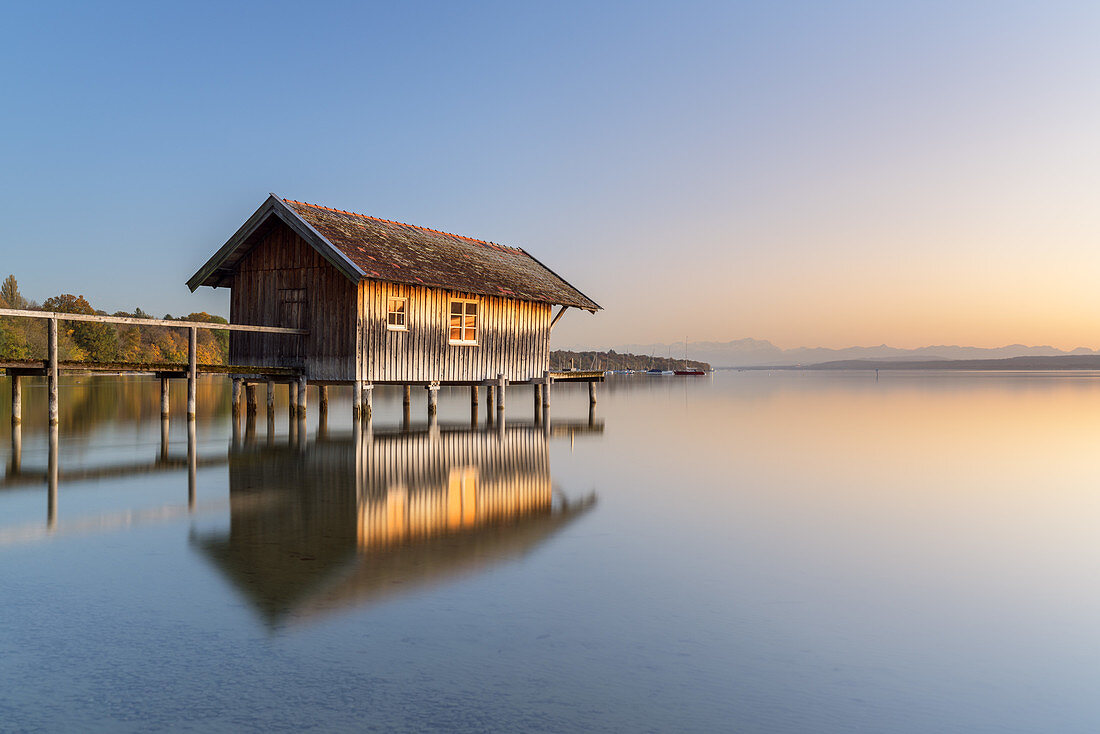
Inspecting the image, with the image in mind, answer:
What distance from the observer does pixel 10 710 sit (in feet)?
15.5

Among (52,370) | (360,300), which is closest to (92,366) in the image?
(52,370)

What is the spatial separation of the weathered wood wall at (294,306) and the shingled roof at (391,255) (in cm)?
67

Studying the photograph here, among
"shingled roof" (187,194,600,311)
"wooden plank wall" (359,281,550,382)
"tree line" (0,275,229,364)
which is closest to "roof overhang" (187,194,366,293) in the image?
"shingled roof" (187,194,600,311)

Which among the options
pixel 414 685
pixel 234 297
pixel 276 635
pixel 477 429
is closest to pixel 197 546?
pixel 276 635

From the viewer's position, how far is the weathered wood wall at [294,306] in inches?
1001

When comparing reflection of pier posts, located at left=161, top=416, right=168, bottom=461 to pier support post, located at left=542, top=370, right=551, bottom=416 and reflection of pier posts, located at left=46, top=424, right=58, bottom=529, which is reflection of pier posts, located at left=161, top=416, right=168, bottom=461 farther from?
pier support post, located at left=542, top=370, right=551, bottom=416

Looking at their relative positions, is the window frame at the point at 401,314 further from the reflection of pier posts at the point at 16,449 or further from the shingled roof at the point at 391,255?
the reflection of pier posts at the point at 16,449

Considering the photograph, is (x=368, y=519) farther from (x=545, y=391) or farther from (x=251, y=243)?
(x=545, y=391)

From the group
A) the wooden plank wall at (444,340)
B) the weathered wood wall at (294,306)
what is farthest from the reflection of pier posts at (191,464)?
the wooden plank wall at (444,340)

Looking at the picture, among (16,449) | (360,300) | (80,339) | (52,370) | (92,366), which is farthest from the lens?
(80,339)

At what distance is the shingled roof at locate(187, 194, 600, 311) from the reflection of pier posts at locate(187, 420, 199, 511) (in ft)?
21.2

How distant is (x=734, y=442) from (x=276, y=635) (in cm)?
1988

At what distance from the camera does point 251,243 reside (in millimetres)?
27094

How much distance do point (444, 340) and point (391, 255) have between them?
356cm
